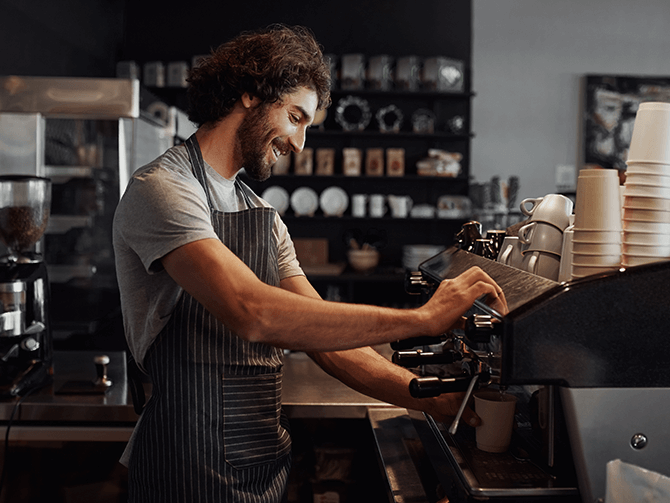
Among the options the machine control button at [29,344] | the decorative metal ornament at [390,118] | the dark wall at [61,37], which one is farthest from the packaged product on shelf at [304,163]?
the machine control button at [29,344]

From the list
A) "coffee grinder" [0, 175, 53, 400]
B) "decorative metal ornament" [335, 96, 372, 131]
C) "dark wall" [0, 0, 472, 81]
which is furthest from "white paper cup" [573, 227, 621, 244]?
"dark wall" [0, 0, 472, 81]

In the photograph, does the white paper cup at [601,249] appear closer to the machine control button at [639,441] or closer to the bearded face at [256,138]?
the machine control button at [639,441]

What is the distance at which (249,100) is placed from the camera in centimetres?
134

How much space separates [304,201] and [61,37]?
2.10m

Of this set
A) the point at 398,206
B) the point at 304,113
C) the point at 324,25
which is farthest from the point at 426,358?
the point at 324,25

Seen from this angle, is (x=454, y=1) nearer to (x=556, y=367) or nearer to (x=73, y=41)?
(x=73, y=41)

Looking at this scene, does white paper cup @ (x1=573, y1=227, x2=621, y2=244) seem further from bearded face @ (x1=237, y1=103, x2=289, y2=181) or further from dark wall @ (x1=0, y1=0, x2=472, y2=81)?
dark wall @ (x1=0, y1=0, x2=472, y2=81)

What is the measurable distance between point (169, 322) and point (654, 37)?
544cm

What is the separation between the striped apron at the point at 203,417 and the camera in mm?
1202

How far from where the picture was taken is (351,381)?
146 centimetres

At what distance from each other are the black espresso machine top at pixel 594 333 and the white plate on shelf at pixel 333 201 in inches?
168

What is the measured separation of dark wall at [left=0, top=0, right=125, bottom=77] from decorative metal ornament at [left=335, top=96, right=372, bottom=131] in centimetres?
186

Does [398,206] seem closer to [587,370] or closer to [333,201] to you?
[333,201]

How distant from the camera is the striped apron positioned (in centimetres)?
120
